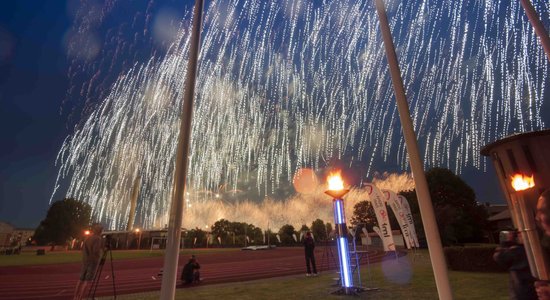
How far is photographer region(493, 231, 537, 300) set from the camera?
6070mm

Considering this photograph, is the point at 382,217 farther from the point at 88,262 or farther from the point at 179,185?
the point at 179,185

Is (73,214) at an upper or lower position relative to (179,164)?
upper

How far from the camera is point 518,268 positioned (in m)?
6.22

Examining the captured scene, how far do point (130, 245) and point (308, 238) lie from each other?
3803 inches

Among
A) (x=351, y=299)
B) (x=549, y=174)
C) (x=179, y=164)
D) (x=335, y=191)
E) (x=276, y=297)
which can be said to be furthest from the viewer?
(x=549, y=174)

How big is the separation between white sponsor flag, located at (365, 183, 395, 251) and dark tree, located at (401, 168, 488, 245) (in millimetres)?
36358

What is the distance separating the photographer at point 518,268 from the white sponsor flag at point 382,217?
12.2 meters

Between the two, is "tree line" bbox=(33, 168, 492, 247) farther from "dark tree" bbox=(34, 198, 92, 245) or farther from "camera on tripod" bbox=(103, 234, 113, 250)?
"camera on tripod" bbox=(103, 234, 113, 250)

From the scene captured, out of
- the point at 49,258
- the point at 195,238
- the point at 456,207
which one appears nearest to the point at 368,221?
the point at 456,207

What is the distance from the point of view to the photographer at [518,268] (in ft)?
19.9

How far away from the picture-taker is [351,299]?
11156 mm

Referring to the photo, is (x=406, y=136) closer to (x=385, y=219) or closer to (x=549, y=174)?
(x=385, y=219)

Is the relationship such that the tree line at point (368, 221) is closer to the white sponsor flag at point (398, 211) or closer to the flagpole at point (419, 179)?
the white sponsor flag at point (398, 211)

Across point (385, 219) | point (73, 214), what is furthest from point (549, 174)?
point (73, 214)
